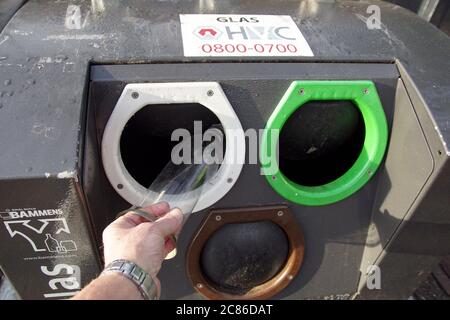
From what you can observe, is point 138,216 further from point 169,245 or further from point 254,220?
point 254,220

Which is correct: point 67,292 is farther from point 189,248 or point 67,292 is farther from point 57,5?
point 57,5

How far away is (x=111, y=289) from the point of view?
2.36 feet

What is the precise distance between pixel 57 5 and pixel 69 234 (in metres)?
0.62

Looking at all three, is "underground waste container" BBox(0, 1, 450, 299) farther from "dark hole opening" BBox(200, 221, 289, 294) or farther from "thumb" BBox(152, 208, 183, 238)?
"thumb" BBox(152, 208, 183, 238)

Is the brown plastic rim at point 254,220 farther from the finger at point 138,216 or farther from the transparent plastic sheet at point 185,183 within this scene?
the finger at point 138,216

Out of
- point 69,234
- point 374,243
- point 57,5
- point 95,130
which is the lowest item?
point 374,243

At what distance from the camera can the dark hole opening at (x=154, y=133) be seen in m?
1.08

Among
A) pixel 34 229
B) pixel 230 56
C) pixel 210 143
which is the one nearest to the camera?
pixel 34 229

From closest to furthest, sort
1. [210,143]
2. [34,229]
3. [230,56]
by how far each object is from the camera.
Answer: [34,229], [230,56], [210,143]

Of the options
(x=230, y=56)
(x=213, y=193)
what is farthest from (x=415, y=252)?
(x=230, y=56)

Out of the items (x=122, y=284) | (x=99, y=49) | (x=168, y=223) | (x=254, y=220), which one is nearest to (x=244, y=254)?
(x=254, y=220)

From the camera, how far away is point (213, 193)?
105 cm

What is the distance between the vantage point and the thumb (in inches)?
32.5

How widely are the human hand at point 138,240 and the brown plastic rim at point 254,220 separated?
273 millimetres
